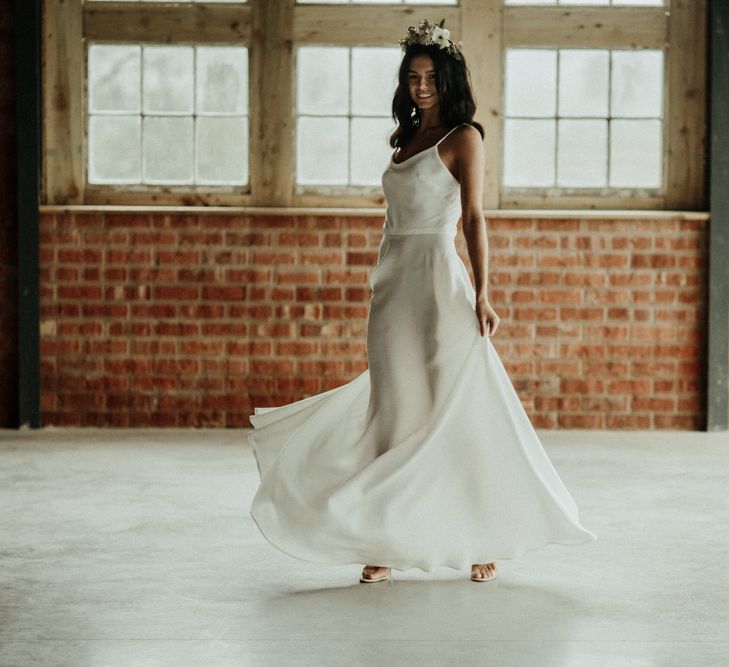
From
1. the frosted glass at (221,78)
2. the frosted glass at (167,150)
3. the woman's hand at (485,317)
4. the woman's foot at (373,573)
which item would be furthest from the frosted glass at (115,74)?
the woman's foot at (373,573)

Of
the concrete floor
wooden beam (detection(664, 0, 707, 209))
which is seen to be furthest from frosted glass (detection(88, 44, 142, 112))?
wooden beam (detection(664, 0, 707, 209))

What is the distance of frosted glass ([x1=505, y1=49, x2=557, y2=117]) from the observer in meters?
6.51

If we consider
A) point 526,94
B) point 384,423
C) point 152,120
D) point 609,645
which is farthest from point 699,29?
point 609,645

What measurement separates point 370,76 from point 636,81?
4.83 feet

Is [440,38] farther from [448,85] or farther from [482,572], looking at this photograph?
[482,572]

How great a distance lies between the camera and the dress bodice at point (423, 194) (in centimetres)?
342

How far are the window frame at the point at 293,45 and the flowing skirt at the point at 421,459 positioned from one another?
3.15 meters

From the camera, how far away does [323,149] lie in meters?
6.55

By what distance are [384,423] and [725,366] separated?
3.62 meters

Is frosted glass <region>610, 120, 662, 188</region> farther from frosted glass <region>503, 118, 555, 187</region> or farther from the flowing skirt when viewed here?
the flowing skirt

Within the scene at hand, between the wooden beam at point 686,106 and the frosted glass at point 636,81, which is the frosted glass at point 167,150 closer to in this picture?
the frosted glass at point 636,81

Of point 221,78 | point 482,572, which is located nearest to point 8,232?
point 221,78

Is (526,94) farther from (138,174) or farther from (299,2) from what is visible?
(138,174)

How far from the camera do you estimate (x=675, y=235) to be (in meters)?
6.50
